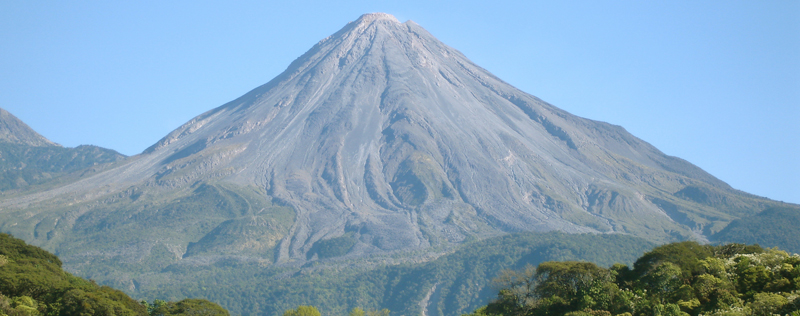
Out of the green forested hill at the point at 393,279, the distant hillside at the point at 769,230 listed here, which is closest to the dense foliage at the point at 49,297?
the green forested hill at the point at 393,279

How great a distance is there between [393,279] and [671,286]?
109 meters

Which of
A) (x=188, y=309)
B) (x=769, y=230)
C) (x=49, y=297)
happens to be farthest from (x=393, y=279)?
(x=49, y=297)

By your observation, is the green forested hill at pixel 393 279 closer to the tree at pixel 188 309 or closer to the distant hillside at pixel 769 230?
the distant hillside at pixel 769 230

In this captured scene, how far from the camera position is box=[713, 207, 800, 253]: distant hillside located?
172 meters

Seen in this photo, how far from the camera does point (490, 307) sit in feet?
186

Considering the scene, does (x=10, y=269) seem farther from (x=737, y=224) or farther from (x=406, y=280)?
(x=737, y=224)

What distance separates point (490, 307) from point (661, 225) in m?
152

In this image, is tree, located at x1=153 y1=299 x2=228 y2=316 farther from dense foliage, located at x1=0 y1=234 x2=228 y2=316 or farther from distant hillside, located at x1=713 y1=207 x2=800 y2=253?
distant hillside, located at x1=713 y1=207 x2=800 y2=253

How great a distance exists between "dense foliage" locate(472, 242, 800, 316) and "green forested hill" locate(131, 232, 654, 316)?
83.8m

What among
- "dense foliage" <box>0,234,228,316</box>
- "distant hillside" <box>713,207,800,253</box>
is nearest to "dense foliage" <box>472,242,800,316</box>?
"dense foliage" <box>0,234,228,316</box>

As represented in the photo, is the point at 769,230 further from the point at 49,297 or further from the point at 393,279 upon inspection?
the point at 49,297

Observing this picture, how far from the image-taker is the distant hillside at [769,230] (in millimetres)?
172125

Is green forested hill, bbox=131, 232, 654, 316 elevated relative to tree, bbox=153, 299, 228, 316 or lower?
lower

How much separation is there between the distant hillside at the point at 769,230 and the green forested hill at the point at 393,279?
2293cm
